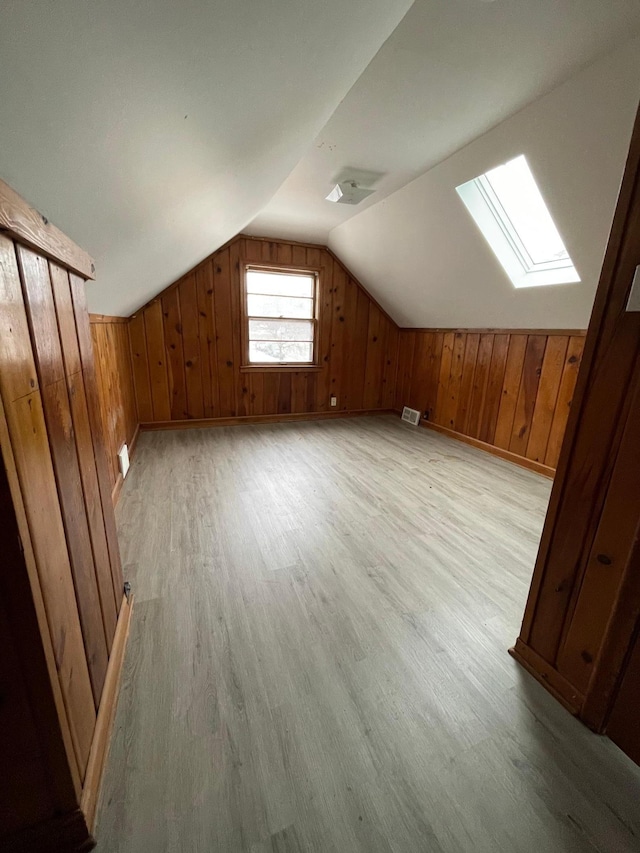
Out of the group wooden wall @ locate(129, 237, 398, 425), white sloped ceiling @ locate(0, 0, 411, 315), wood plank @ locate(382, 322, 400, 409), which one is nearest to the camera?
white sloped ceiling @ locate(0, 0, 411, 315)

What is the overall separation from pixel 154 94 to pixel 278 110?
546mm

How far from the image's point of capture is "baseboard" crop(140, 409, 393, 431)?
372 cm

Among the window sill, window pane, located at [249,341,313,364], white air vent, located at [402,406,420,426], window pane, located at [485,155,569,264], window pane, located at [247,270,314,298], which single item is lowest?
white air vent, located at [402,406,420,426]

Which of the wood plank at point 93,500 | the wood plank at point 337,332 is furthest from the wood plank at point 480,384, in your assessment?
the wood plank at point 93,500

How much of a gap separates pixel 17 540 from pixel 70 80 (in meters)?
0.74

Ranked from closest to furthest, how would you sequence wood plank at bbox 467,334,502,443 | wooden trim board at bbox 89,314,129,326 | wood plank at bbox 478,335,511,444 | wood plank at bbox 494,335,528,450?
wooden trim board at bbox 89,314,129,326 < wood plank at bbox 494,335,528,450 < wood plank at bbox 478,335,511,444 < wood plank at bbox 467,334,502,443

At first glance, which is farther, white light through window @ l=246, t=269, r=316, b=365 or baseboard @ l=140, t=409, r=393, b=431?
white light through window @ l=246, t=269, r=316, b=365

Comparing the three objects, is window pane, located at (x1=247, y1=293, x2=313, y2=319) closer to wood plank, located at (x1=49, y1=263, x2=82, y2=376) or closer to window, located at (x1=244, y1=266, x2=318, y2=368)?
window, located at (x1=244, y1=266, x2=318, y2=368)

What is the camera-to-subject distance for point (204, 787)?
33.4 inches

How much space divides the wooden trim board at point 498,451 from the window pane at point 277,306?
2008 mm

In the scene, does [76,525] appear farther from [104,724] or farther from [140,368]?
[140,368]

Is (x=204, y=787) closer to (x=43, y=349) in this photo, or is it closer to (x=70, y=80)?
(x=43, y=349)

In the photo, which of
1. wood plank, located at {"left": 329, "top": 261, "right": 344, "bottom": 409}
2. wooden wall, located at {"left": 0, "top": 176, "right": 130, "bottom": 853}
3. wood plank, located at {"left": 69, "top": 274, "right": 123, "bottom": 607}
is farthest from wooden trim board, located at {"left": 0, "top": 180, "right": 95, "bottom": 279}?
wood plank, located at {"left": 329, "top": 261, "right": 344, "bottom": 409}

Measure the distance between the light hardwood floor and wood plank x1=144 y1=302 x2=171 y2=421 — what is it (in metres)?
1.77
